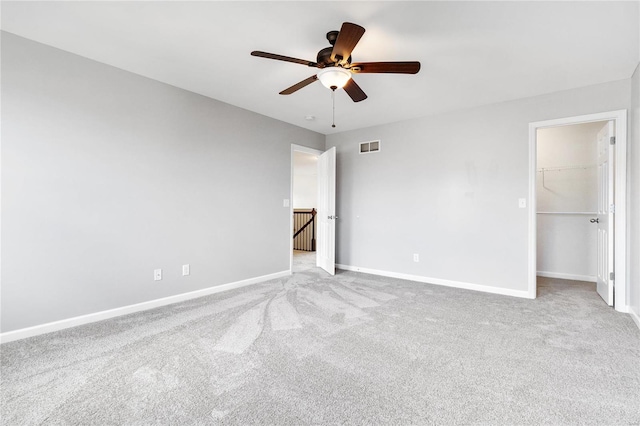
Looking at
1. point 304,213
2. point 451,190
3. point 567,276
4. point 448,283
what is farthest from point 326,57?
point 304,213

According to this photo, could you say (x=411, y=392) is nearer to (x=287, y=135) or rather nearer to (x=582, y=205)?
(x=287, y=135)

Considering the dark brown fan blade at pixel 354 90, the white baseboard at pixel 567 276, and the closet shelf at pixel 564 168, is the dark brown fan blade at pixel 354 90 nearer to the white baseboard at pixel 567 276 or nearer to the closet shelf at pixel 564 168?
the closet shelf at pixel 564 168

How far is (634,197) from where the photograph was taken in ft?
9.33

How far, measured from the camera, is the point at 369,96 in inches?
137

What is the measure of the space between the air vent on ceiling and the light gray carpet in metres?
2.63

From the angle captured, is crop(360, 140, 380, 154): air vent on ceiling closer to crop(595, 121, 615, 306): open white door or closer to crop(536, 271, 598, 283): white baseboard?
crop(595, 121, 615, 306): open white door

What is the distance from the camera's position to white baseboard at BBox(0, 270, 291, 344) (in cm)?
233

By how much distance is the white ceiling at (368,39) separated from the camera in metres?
1.99

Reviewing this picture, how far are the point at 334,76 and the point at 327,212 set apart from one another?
9.61 ft

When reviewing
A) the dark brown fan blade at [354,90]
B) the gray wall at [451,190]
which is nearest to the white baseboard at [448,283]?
the gray wall at [451,190]

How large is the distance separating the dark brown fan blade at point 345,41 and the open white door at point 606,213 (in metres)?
3.20

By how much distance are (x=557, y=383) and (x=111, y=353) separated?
3.01 meters

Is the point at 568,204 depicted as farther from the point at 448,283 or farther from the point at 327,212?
the point at 327,212

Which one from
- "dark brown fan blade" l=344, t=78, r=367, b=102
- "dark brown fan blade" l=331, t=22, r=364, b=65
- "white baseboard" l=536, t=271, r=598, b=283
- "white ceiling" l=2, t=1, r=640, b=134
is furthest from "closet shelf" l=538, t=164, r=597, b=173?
"dark brown fan blade" l=331, t=22, r=364, b=65
